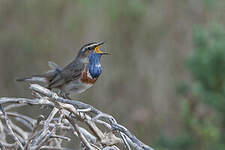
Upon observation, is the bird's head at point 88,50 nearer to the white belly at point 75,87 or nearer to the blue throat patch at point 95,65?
the blue throat patch at point 95,65

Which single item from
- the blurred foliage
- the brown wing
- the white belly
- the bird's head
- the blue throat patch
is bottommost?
the blurred foliage

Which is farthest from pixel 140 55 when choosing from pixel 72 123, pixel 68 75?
pixel 72 123

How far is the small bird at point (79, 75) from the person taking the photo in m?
4.73

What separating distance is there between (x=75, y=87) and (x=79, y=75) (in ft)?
0.46

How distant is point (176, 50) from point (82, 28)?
186 cm

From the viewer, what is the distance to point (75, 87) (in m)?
4.83

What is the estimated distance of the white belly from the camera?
15.6 feet

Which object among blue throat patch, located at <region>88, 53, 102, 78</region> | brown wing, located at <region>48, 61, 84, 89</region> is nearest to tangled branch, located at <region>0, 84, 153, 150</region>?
blue throat patch, located at <region>88, 53, 102, 78</region>

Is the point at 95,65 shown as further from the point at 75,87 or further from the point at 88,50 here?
the point at 75,87

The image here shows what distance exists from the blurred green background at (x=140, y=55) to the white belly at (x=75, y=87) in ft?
A: 7.36

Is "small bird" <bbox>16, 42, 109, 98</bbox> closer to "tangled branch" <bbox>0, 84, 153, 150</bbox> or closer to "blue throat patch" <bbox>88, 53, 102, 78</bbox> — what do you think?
"blue throat patch" <bbox>88, 53, 102, 78</bbox>

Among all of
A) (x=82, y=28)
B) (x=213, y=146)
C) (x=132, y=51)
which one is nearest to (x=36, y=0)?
(x=82, y=28)

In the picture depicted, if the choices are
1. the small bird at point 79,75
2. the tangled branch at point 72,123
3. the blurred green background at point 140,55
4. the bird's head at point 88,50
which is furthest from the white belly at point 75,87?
the tangled branch at point 72,123

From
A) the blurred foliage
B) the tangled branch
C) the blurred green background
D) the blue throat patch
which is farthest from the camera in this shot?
the blurred green background
